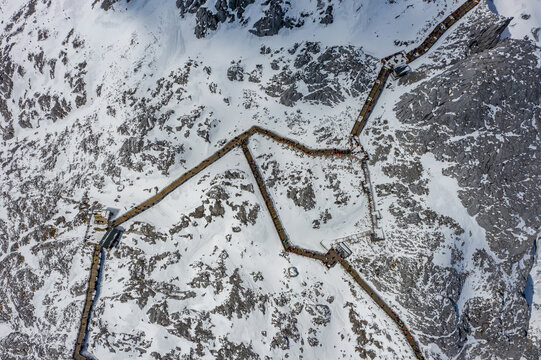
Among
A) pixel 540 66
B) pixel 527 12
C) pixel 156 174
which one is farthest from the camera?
pixel 156 174

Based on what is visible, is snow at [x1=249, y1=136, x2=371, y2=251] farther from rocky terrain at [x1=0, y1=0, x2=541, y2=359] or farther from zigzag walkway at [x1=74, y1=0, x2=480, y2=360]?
zigzag walkway at [x1=74, y1=0, x2=480, y2=360]

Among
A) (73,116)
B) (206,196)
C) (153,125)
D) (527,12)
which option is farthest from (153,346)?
(527,12)

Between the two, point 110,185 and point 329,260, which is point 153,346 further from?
point 329,260

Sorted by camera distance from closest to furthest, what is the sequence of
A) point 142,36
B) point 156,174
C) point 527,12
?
point 527,12 → point 156,174 → point 142,36

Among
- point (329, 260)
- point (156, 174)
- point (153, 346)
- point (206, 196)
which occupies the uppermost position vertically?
point (156, 174)

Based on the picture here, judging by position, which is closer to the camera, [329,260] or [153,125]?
[329,260]

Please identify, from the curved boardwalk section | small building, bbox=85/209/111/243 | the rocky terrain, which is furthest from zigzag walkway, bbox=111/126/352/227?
the curved boardwalk section

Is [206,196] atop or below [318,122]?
below

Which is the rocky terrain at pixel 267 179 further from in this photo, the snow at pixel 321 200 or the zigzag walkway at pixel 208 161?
the zigzag walkway at pixel 208 161
